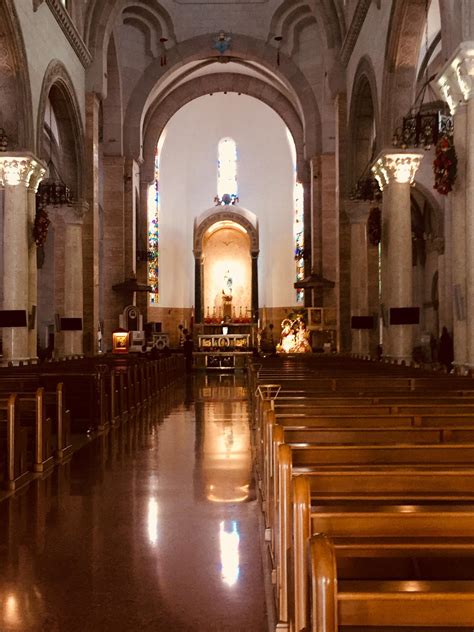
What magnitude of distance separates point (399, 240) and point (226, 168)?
82.5ft

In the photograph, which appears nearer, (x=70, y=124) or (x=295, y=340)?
(x=70, y=124)

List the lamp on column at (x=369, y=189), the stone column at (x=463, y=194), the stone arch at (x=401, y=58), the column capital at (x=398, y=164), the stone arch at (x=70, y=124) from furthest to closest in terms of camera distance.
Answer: the stone arch at (x=70, y=124) < the lamp on column at (x=369, y=189) < the column capital at (x=398, y=164) < the stone arch at (x=401, y=58) < the stone column at (x=463, y=194)

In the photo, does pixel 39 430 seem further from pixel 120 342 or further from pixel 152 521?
pixel 120 342

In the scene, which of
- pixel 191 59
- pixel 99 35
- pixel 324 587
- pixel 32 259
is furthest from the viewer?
pixel 191 59

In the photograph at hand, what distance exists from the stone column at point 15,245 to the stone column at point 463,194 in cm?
922

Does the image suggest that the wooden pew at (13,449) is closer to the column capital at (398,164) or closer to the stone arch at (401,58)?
the column capital at (398,164)

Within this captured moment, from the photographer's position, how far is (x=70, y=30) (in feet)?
61.8

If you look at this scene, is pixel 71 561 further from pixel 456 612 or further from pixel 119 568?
pixel 456 612

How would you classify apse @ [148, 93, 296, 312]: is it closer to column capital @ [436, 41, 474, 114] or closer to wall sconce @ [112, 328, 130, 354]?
wall sconce @ [112, 328, 130, 354]

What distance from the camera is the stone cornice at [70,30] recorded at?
17516mm

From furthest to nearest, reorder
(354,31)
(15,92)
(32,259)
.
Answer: (354,31), (32,259), (15,92)

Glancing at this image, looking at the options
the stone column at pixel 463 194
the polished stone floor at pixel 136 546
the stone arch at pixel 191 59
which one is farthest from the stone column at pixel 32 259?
the stone arch at pixel 191 59

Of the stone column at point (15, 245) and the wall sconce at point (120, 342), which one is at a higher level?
the stone column at point (15, 245)

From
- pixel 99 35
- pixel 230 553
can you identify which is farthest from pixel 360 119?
pixel 230 553
